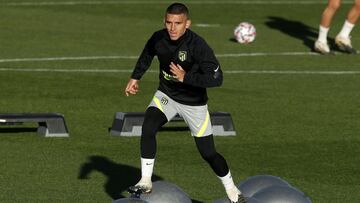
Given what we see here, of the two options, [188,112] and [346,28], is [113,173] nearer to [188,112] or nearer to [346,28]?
[188,112]

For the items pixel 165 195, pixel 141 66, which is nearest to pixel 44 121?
pixel 141 66

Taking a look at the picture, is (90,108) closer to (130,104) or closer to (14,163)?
(130,104)

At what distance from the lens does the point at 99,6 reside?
122ft

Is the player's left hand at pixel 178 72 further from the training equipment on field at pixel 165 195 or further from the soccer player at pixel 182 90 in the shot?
the training equipment on field at pixel 165 195

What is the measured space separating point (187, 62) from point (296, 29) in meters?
20.1

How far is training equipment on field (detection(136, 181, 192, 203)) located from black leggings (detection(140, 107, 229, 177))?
1.49ft

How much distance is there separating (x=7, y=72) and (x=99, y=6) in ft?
40.8

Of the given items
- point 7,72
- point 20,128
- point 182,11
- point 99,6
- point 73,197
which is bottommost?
point 99,6

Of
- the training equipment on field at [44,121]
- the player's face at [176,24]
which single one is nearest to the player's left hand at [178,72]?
the player's face at [176,24]

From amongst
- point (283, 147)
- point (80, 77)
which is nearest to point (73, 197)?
point (283, 147)

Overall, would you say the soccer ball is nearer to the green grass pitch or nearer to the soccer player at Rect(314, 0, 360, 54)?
the green grass pitch

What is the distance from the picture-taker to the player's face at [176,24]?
13367mm

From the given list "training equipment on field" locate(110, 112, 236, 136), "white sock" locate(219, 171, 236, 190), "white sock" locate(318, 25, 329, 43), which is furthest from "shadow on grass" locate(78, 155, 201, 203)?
"white sock" locate(318, 25, 329, 43)

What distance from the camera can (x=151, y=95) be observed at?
23141mm
